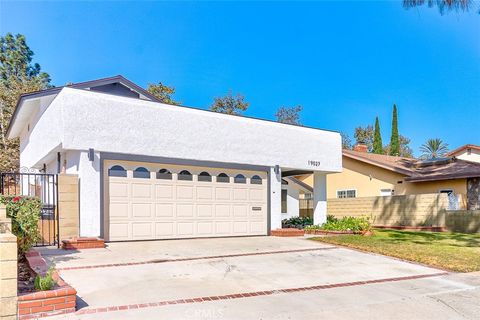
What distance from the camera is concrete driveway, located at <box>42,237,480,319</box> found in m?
5.86

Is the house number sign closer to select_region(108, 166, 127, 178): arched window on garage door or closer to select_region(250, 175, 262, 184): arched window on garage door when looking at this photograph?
select_region(250, 175, 262, 184): arched window on garage door

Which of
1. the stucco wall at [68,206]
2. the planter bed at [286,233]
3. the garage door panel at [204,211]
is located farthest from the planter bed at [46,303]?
the planter bed at [286,233]

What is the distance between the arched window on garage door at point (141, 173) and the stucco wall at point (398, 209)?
14.0m

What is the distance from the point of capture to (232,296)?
6.56 metres

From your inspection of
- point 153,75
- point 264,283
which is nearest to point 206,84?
point 153,75

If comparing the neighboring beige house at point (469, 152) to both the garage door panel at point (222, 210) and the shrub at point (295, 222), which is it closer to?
the shrub at point (295, 222)

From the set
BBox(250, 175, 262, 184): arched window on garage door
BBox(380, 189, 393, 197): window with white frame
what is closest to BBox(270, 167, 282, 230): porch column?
BBox(250, 175, 262, 184): arched window on garage door

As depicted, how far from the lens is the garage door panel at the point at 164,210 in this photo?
12.7m

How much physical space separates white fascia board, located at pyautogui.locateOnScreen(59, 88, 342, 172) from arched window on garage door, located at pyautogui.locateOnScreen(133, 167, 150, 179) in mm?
537

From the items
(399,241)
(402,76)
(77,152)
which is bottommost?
(399,241)

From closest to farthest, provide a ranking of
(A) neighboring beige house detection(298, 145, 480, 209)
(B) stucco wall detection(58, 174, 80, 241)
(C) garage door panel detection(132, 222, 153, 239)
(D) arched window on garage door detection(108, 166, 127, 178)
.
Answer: (B) stucco wall detection(58, 174, 80, 241) → (D) arched window on garage door detection(108, 166, 127, 178) → (C) garage door panel detection(132, 222, 153, 239) → (A) neighboring beige house detection(298, 145, 480, 209)

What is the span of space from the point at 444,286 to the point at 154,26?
823 inches

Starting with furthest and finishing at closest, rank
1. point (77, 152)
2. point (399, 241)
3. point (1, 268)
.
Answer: point (399, 241) < point (77, 152) < point (1, 268)

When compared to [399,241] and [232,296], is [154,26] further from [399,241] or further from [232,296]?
[232,296]
